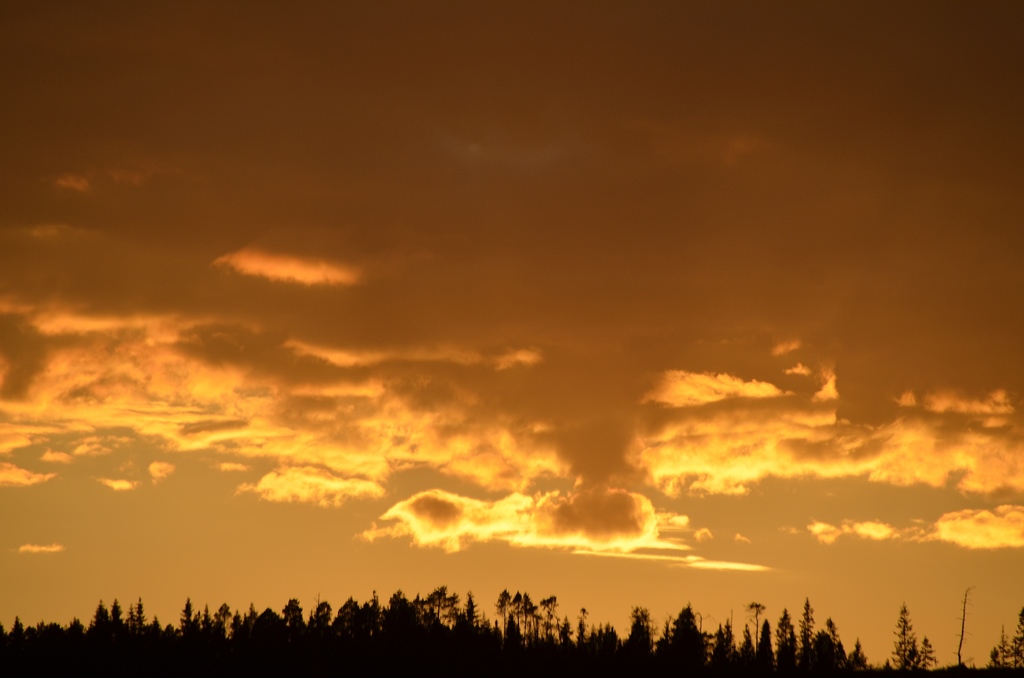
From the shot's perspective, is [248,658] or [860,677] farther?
[248,658]

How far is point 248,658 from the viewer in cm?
19175

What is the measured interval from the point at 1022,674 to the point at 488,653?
9083 cm

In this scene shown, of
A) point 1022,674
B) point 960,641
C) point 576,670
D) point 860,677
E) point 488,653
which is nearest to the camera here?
point 1022,674

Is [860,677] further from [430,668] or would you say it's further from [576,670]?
[430,668]

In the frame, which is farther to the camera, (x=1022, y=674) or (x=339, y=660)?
(x=339, y=660)

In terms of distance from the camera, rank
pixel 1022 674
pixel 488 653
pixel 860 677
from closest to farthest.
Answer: pixel 1022 674
pixel 860 677
pixel 488 653

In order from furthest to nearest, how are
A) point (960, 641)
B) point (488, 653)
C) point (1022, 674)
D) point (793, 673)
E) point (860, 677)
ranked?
point (488, 653) < point (793, 673) < point (960, 641) < point (860, 677) < point (1022, 674)

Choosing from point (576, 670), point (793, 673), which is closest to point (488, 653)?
point (576, 670)

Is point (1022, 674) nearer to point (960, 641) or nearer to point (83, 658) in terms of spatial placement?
point (960, 641)

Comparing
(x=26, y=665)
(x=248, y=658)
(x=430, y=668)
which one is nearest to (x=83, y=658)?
(x=26, y=665)

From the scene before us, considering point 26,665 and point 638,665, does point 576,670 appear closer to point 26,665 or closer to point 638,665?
point 638,665

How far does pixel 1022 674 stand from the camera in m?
129

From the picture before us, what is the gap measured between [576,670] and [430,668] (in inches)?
895

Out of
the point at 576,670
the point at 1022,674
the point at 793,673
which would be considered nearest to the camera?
the point at 1022,674
